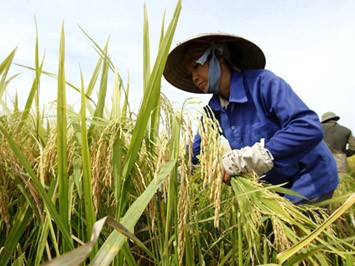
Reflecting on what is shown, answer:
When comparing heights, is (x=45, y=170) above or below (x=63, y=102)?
below

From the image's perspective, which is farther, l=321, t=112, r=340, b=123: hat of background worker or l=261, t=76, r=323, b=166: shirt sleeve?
l=321, t=112, r=340, b=123: hat of background worker

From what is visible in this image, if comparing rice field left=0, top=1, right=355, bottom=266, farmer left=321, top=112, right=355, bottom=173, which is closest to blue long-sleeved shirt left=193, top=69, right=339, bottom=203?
rice field left=0, top=1, right=355, bottom=266

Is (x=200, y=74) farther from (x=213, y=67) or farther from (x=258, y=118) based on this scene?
(x=258, y=118)

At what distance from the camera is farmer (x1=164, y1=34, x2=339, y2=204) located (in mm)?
1508

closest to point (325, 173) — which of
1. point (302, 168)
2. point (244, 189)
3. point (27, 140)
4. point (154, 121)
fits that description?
point (302, 168)

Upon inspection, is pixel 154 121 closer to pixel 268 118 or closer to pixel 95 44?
pixel 95 44

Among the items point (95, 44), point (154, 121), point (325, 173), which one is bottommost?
point (325, 173)

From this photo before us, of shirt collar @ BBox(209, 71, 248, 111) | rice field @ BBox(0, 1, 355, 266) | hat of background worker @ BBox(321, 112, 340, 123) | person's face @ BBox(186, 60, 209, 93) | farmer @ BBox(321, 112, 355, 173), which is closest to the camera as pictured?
rice field @ BBox(0, 1, 355, 266)

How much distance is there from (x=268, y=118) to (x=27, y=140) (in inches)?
47.8

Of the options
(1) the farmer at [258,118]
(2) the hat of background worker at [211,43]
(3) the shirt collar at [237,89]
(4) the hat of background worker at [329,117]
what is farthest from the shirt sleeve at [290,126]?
(4) the hat of background worker at [329,117]

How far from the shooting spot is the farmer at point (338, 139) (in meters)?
6.32

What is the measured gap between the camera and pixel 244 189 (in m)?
1.12

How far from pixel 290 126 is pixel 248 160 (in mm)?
364

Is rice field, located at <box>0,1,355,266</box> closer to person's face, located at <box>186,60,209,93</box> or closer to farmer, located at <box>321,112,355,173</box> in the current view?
person's face, located at <box>186,60,209,93</box>
